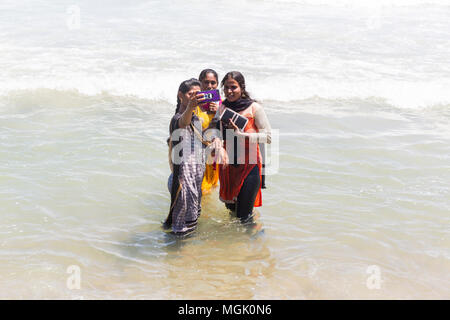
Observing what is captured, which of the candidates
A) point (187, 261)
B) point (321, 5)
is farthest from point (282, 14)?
point (187, 261)

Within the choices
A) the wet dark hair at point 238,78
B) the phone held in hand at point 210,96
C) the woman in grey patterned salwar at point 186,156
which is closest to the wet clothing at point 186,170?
the woman in grey patterned salwar at point 186,156

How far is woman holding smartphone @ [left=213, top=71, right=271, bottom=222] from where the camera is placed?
404cm

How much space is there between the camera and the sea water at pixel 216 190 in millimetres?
3896

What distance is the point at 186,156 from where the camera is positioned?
3875mm

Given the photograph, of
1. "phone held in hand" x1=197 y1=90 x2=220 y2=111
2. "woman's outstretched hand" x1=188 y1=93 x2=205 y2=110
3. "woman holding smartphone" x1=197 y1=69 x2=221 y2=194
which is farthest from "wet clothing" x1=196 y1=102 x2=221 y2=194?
"woman's outstretched hand" x1=188 y1=93 x2=205 y2=110

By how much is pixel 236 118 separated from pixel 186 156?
545mm

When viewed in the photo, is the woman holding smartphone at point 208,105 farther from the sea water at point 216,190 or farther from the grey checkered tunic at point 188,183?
the sea water at point 216,190

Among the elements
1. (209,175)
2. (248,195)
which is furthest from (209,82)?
(209,175)

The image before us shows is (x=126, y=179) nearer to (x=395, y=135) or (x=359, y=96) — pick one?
(x=395, y=135)

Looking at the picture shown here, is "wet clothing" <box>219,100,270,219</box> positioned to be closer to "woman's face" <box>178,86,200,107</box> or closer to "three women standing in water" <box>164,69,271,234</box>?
"three women standing in water" <box>164,69,271,234</box>

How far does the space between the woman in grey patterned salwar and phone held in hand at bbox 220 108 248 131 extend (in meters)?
0.26

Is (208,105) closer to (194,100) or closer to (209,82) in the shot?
(209,82)

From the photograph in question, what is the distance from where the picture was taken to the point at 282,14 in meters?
18.0

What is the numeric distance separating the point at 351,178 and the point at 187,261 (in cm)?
279
